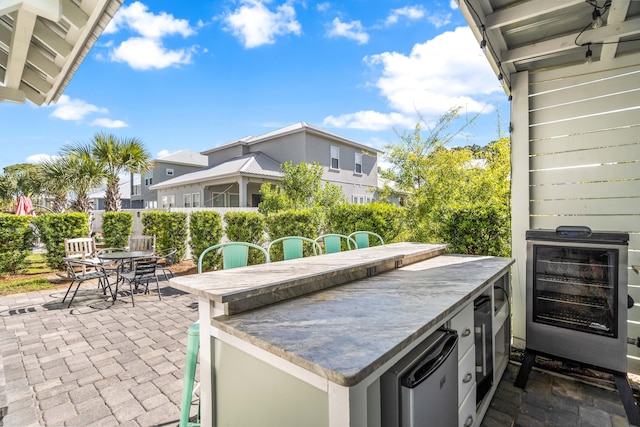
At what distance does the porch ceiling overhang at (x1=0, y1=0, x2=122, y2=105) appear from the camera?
7.59 ft

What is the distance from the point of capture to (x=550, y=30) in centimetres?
277

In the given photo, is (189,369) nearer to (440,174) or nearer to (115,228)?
(440,174)

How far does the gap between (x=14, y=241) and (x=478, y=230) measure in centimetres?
915

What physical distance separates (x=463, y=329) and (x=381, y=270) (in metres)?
0.86

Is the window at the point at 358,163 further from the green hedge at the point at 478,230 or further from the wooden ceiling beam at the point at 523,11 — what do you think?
the wooden ceiling beam at the point at 523,11

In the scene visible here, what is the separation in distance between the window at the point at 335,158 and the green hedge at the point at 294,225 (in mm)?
9408

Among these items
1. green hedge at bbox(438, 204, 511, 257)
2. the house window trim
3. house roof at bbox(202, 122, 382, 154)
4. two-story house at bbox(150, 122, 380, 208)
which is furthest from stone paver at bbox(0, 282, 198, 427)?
the house window trim

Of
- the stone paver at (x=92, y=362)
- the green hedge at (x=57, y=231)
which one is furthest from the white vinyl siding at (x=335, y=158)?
the stone paver at (x=92, y=362)

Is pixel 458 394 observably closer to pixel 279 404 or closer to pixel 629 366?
pixel 279 404

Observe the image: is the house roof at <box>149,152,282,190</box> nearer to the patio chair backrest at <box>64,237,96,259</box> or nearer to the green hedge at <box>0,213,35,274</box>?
the patio chair backrest at <box>64,237,96,259</box>

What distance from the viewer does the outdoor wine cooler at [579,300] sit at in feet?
7.98

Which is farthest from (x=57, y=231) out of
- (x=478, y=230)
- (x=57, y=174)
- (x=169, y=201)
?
(x=169, y=201)

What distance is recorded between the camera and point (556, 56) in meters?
3.04

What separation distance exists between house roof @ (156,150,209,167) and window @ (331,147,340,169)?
9.37 m
